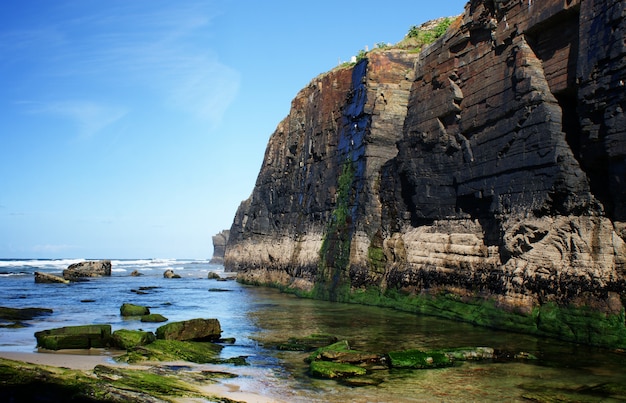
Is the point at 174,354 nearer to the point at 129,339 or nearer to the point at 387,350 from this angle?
the point at 129,339

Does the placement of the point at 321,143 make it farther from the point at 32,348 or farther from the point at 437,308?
the point at 32,348

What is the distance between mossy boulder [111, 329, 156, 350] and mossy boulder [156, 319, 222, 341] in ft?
3.06

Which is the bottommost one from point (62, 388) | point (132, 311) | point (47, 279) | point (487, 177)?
point (47, 279)

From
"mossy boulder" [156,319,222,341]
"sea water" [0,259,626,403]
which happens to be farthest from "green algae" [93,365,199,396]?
"mossy boulder" [156,319,222,341]

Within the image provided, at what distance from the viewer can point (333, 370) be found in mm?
11266

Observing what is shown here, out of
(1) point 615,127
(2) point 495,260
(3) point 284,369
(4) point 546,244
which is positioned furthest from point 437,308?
(3) point 284,369

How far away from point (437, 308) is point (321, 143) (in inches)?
725

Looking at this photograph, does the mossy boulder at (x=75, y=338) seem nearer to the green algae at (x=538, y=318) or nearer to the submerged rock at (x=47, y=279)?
the green algae at (x=538, y=318)

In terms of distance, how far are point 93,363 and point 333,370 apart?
5.12m

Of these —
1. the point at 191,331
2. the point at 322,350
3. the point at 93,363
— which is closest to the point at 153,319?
the point at 191,331

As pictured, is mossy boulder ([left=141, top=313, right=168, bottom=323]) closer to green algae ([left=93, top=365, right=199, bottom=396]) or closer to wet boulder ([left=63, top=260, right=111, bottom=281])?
green algae ([left=93, top=365, right=199, bottom=396])

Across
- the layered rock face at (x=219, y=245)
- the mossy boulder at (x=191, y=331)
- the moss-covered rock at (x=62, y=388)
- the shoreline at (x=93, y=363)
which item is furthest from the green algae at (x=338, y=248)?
the layered rock face at (x=219, y=245)

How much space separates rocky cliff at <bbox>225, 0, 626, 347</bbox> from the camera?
50.6ft

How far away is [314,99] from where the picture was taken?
4047cm
